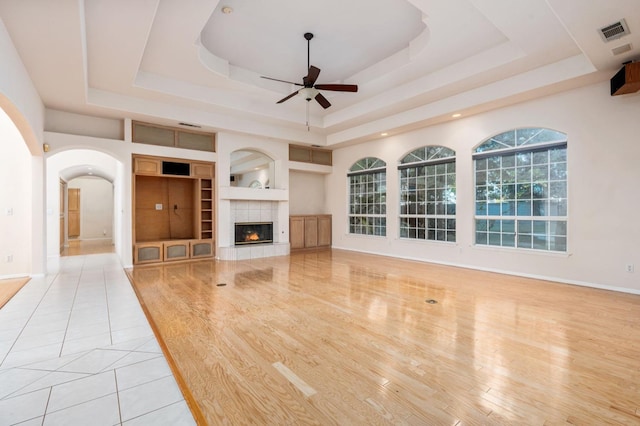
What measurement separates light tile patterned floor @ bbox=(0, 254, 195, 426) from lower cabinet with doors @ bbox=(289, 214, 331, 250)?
5047 mm

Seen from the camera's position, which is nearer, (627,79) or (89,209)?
(627,79)

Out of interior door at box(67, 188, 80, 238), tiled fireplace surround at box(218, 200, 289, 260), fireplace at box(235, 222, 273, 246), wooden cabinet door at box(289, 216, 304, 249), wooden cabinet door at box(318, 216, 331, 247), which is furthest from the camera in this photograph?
interior door at box(67, 188, 80, 238)

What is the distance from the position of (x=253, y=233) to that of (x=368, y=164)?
3733 millimetres

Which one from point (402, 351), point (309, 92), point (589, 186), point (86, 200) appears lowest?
point (402, 351)

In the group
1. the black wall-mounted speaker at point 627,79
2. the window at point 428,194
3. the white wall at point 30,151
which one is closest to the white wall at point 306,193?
the window at point 428,194

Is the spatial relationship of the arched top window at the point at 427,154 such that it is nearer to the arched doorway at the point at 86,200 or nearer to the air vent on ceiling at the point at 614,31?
the air vent on ceiling at the point at 614,31

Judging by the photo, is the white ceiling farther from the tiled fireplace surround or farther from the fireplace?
the fireplace

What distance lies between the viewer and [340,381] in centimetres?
219

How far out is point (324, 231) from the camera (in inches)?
381

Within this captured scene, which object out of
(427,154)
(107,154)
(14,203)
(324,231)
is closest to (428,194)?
(427,154)

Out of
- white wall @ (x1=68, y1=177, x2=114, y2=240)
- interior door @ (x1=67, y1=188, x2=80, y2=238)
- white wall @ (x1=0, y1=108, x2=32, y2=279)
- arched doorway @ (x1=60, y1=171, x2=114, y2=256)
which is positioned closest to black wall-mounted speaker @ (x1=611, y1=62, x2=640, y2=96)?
white wall @ (x1=0, y1=108, x2=32, y2=279)

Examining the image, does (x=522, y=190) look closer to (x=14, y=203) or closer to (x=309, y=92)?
(x=309, y=92)

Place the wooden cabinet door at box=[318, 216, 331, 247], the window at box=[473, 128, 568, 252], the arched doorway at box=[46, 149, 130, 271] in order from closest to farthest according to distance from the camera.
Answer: the window at box=[473, 128, 568, 252]
the arched doorway at box=[46, 149, 130, 271]
the wooden cabinet door at box=[318, 216, 331, 247]

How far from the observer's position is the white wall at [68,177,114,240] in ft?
42.3
